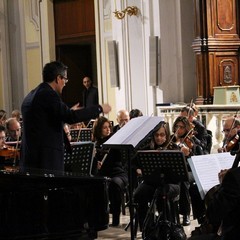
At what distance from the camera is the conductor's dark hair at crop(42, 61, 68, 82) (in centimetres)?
557

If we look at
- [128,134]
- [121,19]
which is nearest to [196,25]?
[121,19]

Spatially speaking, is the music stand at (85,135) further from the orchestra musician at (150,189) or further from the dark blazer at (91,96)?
the dark blazer at (91,96)

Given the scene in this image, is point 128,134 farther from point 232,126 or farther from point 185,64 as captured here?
point 185,64

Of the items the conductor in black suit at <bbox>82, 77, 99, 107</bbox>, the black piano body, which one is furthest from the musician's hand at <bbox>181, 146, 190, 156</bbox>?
the conductor in black suit at <bbox>82, 77, 99, 107</bbox>

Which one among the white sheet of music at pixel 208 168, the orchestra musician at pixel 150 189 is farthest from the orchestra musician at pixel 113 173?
the white sheet of music at pixel 208 168

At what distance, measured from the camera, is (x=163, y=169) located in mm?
6367

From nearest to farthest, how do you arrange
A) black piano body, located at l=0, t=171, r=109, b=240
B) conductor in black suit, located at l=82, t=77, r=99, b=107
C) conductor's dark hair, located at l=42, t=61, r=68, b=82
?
black piano body, located at l=0, t=171, r=109, b=240
conductor's dark hair, located at l=42, t=61, r=68, b=82
conductor in black suit, located at l=82, t=77, r=99, b=107

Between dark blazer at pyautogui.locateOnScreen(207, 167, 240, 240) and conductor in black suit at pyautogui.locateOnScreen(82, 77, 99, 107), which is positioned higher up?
conductor in black suit at pyautogui.locateOnScreen(82, 77, 99, 107)

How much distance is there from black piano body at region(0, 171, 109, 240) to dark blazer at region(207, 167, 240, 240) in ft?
3.72

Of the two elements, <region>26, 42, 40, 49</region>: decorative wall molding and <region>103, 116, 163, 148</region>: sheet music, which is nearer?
<region>103, 116, 163, 148</region>: sheet music

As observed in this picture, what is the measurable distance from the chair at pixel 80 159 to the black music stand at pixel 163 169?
0.45 metres

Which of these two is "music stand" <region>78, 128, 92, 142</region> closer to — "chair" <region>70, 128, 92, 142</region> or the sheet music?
"chair" <region>70, 128, 92, 142</region>

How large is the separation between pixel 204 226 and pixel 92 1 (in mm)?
10607

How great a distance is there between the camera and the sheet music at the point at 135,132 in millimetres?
5738
